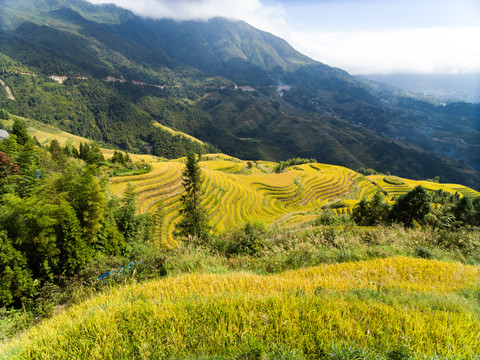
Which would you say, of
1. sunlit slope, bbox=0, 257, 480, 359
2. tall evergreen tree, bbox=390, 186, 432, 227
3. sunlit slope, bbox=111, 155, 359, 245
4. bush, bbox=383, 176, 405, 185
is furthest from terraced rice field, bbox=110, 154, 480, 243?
sunlit slope, bbox=0, 257, 480, 359

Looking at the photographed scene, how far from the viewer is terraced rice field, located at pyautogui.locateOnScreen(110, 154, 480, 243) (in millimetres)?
32844

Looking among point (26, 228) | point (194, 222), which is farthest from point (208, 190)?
point (26, 228)

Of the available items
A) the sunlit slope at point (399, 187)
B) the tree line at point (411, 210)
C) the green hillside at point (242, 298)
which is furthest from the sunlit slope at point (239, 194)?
the sunlit slope at point (399, 187)

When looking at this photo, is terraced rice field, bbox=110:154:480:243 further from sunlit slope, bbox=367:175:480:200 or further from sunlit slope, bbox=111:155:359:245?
sunlit slope, bbox=367:175:480:200

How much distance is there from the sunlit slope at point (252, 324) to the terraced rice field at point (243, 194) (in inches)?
912

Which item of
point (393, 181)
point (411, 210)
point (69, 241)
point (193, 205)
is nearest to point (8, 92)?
point (193, 205)

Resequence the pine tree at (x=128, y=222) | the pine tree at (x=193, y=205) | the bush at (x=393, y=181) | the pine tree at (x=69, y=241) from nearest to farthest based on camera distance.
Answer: the pine tree at (x=69, y=241)
the pine tree at (x=128, y=222)
the pine tree at (x=193, y=205)
the bush at (x=393, y=181)

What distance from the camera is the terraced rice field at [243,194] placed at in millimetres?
32844

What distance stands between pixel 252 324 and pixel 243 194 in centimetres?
4822

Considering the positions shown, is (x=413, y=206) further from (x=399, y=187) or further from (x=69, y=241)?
(x=399, y=187)

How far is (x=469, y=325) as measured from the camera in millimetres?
2650

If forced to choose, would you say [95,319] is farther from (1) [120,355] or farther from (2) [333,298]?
(2) [333,298]

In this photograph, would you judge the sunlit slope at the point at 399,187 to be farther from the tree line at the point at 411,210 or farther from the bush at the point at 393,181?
the tree line at the point at 411,210

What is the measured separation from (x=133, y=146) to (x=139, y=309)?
647 feet
